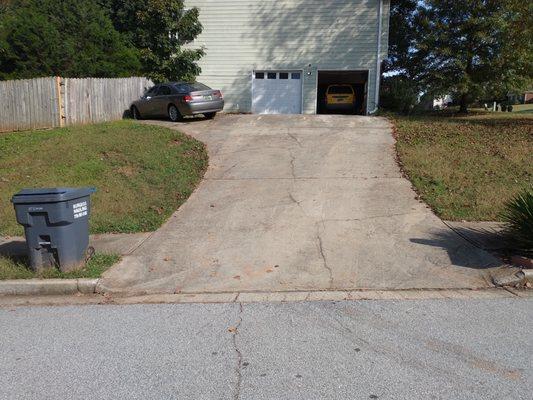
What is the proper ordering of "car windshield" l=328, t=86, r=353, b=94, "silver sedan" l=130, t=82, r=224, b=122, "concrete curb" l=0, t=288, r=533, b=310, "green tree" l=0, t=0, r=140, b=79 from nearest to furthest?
1. "concrete curb" l=0, t=288, r=533, b=310
2. "silver sedan" l=130, t=82, r=224, b=122
3. "green tree" l=0, t=0, r=140, b=79
4. "car windshield" l=328, t=86, r=353, b=94

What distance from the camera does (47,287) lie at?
19.8 ft

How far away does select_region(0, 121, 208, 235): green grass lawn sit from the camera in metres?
9.01

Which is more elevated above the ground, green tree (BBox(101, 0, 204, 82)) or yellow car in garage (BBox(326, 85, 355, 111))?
green tree (BBox(101, 0, 204, 82))

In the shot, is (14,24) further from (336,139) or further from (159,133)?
(336,139)

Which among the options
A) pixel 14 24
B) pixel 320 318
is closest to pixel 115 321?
pixel 320 318

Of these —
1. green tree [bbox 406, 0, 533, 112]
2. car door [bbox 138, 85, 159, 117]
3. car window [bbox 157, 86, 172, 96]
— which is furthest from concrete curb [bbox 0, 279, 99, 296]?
green tree [bbox 406, 0, 533, 112]

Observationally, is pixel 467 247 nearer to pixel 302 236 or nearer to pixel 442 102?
pixel 302 236

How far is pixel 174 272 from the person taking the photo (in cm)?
670

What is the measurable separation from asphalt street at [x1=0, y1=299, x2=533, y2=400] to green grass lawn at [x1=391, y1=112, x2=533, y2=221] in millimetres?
3710

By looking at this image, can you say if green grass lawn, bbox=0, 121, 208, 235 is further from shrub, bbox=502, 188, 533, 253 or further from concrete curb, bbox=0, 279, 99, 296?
shrub, bbox=502, 188, 533, 253

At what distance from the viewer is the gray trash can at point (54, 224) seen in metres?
6.12

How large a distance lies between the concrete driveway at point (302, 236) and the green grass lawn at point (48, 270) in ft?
0.64

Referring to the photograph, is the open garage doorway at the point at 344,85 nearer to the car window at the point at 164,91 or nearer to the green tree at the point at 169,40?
the green tree at the point at 169,40

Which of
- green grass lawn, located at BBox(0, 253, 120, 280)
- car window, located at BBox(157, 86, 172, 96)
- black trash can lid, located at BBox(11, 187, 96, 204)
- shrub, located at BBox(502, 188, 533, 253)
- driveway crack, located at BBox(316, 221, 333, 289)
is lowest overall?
green grass lawn, located at BBox(0, 253, 120, 280)
